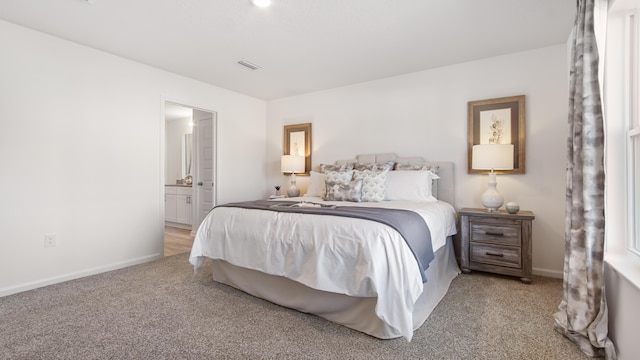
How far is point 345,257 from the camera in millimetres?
1912

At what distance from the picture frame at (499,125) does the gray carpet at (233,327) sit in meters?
1.35

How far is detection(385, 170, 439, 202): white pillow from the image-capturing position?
325cm

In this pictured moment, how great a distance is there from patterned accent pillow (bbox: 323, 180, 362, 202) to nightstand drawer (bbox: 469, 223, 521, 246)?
1229 mm

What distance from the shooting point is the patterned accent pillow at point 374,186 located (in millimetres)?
3219

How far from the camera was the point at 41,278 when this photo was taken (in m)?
2.83

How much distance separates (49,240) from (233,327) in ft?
7.46

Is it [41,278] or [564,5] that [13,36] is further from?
[564,5]

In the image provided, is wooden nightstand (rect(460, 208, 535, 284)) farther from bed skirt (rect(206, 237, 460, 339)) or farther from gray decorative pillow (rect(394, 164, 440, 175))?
gray decorative pillow (rect(394, 164, 440, 175))

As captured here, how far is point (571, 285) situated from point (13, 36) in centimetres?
481

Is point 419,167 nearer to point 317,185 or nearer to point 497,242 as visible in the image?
point 497,242

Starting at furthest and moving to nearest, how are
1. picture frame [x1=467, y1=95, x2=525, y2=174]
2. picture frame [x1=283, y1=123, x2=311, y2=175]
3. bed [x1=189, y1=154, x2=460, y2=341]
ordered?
1. picture frame [x1=283, y1=123, x2=311, y2=175]
2. picture frame [x1=467, y1=95, x2=525, y2=174]
3. bed [x1=189, y1=154, x2=460, y2=341]

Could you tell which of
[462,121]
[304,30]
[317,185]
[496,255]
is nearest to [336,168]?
[317,185]

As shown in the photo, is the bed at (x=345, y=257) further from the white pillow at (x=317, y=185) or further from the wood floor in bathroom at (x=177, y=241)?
the wood floor in bathroom at (x=177, y=241)

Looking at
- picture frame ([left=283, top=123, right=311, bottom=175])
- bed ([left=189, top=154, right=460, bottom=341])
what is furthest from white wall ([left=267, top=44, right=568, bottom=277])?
bed ([left=189, top=154, right=460, bottom=341])
